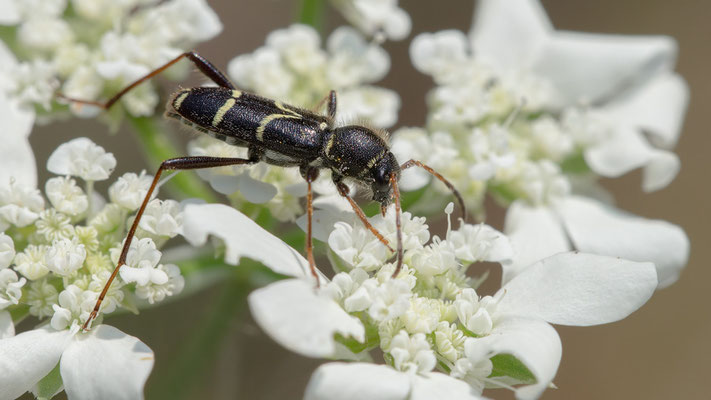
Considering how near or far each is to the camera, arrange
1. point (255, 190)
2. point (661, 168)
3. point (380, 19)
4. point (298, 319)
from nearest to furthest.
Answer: point (298, 319) < point (255, 190) < point (661, 168) < point (380, 19)

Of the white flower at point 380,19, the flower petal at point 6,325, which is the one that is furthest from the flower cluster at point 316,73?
the flower petal at point 6,325

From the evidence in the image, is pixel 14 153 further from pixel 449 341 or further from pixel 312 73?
pixel 449 341

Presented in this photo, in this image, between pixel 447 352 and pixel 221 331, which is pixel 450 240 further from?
pixel 221 331

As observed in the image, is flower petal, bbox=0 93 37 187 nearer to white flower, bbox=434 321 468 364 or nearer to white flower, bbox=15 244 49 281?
white flower, bbox=15 244 49 281

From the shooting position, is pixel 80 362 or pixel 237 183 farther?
pixel 237 183

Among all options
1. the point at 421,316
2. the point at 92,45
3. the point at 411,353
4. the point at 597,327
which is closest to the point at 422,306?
the point at 421,316

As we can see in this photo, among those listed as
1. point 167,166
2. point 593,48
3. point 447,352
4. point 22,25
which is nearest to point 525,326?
point 447,352

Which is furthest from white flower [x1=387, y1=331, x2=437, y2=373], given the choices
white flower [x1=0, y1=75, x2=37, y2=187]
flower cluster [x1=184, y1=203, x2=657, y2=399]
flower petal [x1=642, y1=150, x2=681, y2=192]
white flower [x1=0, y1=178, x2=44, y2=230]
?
flower petal [x1=642, y1=150, x2=681, y2=192]
